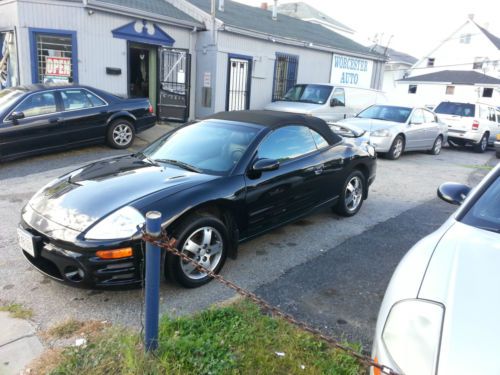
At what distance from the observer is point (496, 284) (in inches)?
80.2

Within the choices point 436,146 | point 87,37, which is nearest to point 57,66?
point 87,37

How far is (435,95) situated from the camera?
3909 cm

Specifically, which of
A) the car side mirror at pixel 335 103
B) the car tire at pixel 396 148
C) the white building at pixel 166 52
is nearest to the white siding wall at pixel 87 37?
the white building at pixel 166 52

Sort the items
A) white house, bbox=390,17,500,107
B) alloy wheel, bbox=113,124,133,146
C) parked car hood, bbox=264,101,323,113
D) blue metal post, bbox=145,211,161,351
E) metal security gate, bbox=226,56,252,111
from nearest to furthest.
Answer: blue metal post, bbox=145,211,161,351 → alloy wheel, bbox=113,124,133,146 → parked car hood, bbox=264,101,323,113 → metal security gate, bbox=226,56,252,111 → white house, bbox=390,17,500,107

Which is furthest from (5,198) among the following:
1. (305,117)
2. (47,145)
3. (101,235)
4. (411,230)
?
(411,230)

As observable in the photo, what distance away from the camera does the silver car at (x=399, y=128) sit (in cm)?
1026

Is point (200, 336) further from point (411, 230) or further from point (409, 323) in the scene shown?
point (411, 230)

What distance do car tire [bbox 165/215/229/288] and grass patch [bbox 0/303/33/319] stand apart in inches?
41.8

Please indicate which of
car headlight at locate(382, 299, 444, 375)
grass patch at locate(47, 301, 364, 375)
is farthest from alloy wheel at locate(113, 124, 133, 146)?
car headlight at locate(382, 299, 444, 375)

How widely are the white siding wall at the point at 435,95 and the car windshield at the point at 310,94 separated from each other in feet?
88.8

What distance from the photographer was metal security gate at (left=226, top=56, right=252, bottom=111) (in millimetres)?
13148

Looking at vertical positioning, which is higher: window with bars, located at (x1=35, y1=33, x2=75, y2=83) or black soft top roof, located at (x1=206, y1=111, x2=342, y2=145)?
window with bars, located at (x1=35, y1=33, x2=75, y2=83)

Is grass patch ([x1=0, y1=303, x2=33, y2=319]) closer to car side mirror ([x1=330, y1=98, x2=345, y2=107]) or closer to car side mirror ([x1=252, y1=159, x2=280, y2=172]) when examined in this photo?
car side mirror ([x1=252, y1=159, x2=280, y2=172])

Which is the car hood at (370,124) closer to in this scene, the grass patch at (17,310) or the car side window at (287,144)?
the car side window at (287,144)
